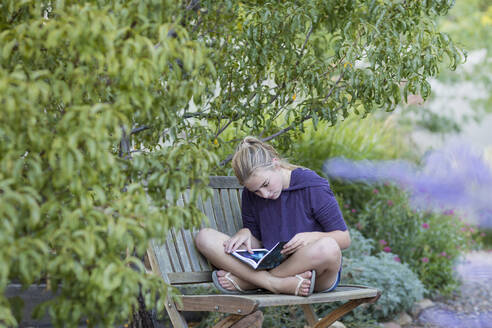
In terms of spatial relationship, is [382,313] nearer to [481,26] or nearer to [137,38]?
[137,38]

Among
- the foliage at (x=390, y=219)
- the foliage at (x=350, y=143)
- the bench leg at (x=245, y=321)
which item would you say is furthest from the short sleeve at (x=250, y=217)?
the foliage at (x=390, y=219)

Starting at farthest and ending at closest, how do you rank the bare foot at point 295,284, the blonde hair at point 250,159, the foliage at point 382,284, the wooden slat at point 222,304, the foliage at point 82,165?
the foliage at point 382,284 < the blonde hair at point 250,159 < the bare foot at point 295,284 < the wooden slat at point 222,304 < the foliage at point 82,165

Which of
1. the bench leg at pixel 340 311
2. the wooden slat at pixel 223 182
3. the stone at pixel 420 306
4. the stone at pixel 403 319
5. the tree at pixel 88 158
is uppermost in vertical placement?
the tree at pixel 88 158

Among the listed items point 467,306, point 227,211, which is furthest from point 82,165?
point 467,306

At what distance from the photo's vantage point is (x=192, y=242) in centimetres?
327

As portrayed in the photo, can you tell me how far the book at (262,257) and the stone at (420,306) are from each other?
234cm

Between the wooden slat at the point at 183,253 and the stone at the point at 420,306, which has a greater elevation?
the wooden slat at the point at 183,253

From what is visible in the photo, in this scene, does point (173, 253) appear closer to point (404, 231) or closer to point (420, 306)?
point (420, 306)

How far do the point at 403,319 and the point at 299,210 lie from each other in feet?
6.79

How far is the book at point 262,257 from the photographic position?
9.06ft

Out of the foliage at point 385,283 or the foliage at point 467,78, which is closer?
the foliage at point 385,283

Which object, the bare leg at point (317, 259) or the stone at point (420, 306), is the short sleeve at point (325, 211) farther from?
the stone at point (420, 306)

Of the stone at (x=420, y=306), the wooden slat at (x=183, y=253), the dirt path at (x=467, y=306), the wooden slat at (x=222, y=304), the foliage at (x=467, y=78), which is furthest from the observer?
the foliage at (x=467, y=78)

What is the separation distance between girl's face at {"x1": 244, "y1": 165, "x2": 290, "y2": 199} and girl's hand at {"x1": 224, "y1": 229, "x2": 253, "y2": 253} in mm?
262
